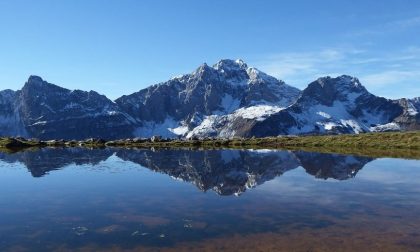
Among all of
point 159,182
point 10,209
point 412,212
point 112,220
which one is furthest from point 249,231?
point 159,182

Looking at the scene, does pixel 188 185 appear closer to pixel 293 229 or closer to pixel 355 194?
pixel 355 194

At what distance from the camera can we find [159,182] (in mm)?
54062

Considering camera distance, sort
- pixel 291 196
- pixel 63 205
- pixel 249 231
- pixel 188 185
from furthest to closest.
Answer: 1. pixel 188 185
2. pixel 291 196
3. pixel 63 205
4. pixel 249 231

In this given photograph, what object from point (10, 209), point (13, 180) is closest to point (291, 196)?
point (10, 209)

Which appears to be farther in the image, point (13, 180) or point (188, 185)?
point (13, 180)

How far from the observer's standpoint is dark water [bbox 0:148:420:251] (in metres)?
26.2

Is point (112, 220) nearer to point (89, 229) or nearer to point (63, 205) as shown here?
point (89, 229)

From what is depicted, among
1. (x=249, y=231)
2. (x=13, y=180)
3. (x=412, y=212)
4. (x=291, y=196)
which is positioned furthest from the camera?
(x=13, y=180)

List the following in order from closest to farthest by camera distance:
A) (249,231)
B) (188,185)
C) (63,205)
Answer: (249,231), (63,205), (188,185)

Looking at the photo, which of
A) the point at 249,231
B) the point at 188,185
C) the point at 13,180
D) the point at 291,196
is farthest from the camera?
the point at 13,180

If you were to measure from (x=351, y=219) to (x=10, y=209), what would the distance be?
89.3 ft

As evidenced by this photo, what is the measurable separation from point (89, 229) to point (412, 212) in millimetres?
24802

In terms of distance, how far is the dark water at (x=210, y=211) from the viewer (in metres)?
26.2

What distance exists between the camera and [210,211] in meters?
35.2
